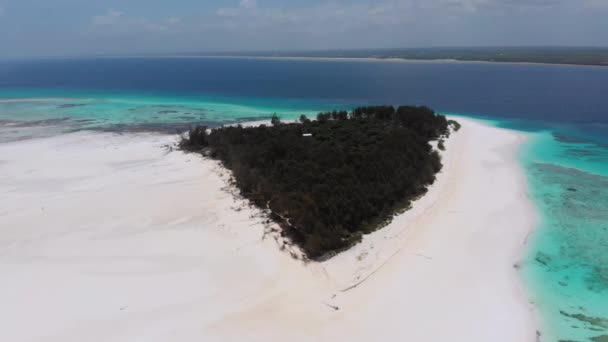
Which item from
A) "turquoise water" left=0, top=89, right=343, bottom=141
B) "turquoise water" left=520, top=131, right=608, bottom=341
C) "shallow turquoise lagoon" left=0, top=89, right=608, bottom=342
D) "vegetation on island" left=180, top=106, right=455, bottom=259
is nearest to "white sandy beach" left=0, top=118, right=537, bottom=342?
"turquoise water" left=520, top=131, right=608, bottom=341

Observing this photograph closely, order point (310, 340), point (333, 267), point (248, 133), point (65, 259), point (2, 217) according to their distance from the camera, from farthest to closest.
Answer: point (248, 133) < point (2, 217) < point (65, 259) < point (333, 267) < point (310, 340)

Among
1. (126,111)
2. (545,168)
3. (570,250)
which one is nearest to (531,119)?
(545,168)

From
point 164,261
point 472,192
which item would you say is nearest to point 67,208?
point 164,261

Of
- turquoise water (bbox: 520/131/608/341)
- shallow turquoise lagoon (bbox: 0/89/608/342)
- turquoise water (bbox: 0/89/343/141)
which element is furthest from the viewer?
turquoise water (bbox: 0/89/343/141)

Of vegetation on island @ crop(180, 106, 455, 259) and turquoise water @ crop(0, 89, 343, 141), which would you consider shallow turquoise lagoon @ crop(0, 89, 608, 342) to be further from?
vegetation on island @ crop(180, 106, 455, 259)

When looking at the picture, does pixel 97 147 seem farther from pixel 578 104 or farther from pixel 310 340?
pixel 578 104

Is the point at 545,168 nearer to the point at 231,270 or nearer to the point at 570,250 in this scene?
the point at 570,250
